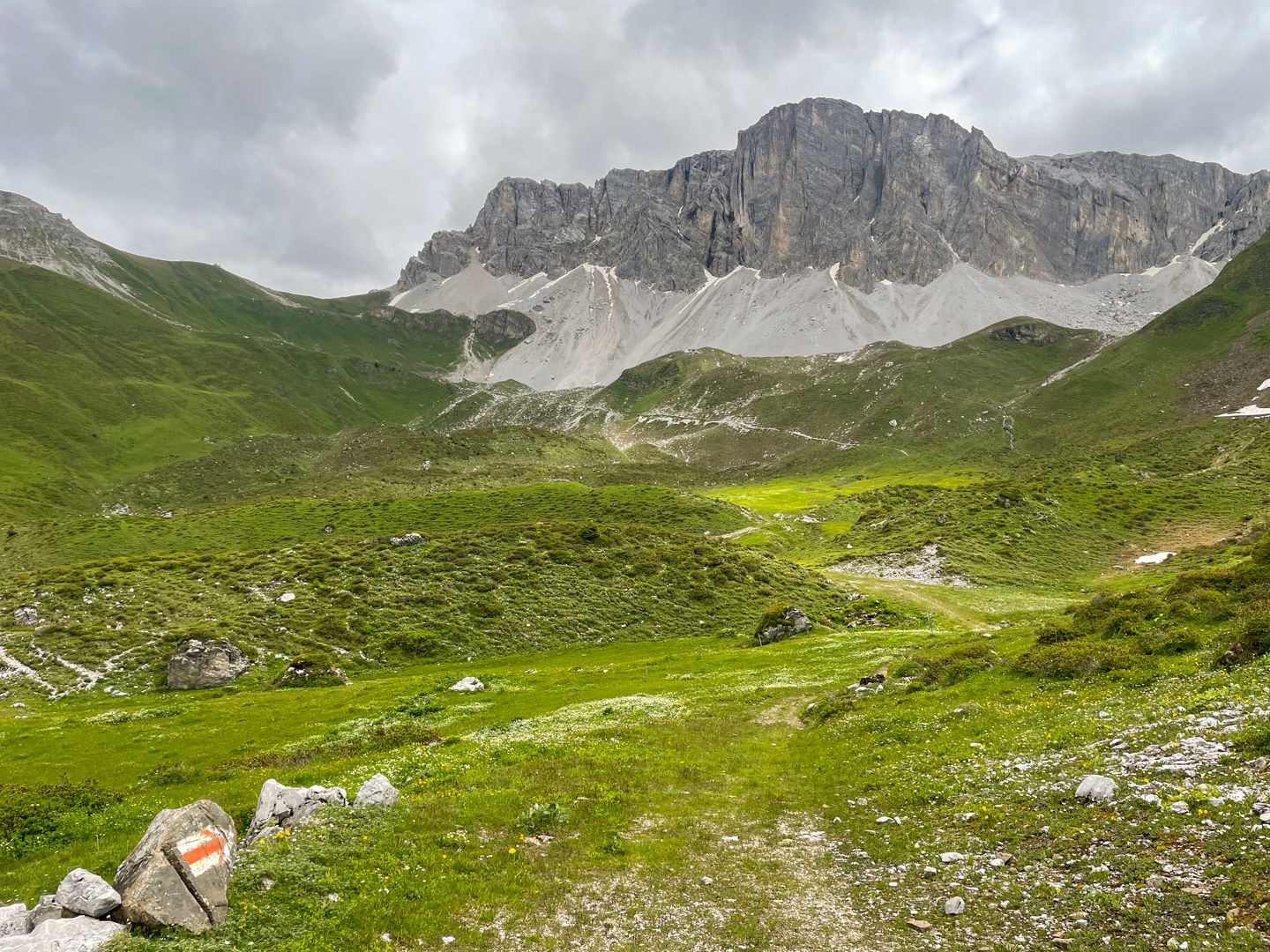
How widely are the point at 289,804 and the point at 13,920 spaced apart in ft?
19.8

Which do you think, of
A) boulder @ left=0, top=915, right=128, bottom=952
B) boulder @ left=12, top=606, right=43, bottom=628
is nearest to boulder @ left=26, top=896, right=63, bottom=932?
boulder @ left=0, top=915, right=128, bottom=952

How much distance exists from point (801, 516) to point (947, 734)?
109 meters

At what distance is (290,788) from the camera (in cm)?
1666

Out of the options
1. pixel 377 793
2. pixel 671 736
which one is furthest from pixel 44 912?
pixel 671 736

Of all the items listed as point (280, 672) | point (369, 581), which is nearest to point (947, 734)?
point (280, 672)

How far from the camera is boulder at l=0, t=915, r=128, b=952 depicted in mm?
9484

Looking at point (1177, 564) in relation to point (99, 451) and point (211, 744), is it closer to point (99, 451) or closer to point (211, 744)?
point (211, 744)

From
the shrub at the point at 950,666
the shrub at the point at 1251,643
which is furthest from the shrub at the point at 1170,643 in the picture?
→ the shrub at the point at 950,666

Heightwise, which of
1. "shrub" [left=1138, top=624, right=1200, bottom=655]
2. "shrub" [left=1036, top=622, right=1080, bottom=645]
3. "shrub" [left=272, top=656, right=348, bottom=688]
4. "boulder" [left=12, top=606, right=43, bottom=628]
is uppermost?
"shrub" [left=1138, top=624, right=1200, bottom=655]

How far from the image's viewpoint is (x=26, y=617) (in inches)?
1939

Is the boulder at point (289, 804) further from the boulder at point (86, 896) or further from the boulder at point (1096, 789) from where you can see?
the boulder at point (1096, 789)

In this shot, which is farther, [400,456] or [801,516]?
[400,456]

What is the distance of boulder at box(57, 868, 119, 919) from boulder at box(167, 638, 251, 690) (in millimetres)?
38641

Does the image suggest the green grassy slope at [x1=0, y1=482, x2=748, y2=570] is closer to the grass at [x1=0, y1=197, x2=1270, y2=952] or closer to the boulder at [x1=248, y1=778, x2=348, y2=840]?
the grass at [x1=0, y1=197, x2=1270, y2=952]
